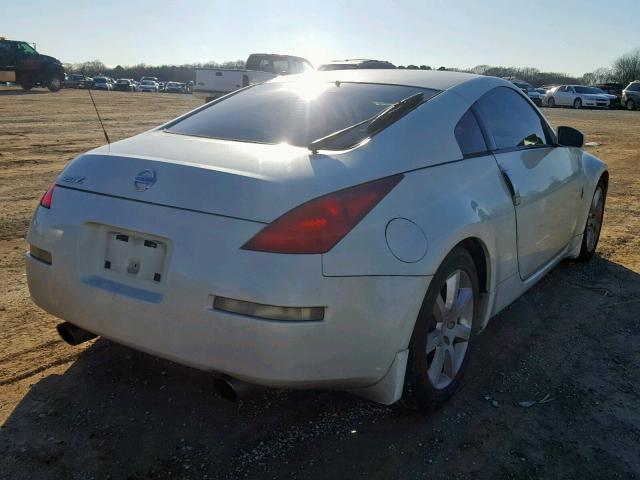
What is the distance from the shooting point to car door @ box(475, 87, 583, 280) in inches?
138

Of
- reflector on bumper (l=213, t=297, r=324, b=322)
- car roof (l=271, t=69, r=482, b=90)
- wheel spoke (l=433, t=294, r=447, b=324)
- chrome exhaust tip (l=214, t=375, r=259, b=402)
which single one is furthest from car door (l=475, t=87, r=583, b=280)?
chrome exhaust tip (l=214, t=375, r=259, b=402)

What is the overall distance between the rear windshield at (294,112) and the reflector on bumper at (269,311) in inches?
37.4

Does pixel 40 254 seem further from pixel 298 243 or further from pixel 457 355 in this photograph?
pixel 457 355

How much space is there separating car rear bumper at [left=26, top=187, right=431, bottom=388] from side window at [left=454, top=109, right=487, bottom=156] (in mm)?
954

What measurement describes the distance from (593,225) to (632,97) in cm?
3773

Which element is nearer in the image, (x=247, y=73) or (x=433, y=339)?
(x=433, y=339)

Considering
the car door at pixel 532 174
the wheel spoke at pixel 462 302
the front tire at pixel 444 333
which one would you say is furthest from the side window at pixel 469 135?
the wheel spoke at pixel 462 302

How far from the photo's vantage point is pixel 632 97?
37.7 m

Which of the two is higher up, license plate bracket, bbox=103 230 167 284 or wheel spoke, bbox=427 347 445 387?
license plate bracket, bbox=103 230 167 284

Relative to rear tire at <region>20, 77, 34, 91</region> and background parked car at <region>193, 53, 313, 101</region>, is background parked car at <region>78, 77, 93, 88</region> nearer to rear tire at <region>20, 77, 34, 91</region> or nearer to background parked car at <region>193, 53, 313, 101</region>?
background parked car at <region>193, 53, 313, 101</region>

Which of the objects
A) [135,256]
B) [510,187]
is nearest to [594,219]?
[510,187]

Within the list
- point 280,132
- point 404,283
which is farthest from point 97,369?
point 404,283

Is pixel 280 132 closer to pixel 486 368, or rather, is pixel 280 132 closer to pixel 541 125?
pixel 486 368

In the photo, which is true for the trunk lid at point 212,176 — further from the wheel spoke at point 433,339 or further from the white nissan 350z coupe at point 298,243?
the wheel spoke at point 433,339
